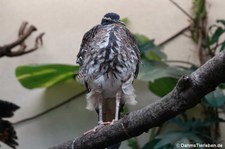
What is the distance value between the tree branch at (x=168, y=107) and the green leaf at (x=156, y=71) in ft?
2.79

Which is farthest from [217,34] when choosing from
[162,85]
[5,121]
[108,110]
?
[5,121]

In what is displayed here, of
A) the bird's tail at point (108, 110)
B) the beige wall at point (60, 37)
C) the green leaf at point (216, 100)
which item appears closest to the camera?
the bird's tail at point (108, 110)

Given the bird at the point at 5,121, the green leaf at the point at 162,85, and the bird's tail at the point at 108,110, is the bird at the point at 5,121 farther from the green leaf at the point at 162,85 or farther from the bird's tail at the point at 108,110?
the green leaf at the point at 162,85

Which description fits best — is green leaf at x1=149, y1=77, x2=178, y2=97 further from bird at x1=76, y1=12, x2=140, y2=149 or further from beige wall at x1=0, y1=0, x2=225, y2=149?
bird at x1=76, y1=12, x2=140, y2=149

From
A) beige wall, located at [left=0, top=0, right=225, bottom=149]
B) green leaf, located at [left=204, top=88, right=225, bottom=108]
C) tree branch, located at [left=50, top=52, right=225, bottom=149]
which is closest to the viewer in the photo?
tree branch, located at [left=50, top=52, right=225, bottom=149]

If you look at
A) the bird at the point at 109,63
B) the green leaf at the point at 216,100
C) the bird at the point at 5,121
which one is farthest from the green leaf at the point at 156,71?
the bird at the point at 5,121

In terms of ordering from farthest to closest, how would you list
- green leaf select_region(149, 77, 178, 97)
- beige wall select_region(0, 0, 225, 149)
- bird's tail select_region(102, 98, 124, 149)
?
beige wall select_region(0, 0, 225, 149) < green leaf select_region(149, 77, 178, 97) < bird's tail select_region(102, 98, 124, 149)

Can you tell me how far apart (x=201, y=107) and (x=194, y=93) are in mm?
1619

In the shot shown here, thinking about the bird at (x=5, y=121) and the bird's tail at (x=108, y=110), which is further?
the bird at (x=5, y=121)

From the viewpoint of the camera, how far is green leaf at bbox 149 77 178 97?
7.80 ft

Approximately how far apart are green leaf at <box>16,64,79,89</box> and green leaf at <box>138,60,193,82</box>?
0.42 m

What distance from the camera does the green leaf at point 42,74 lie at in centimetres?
247

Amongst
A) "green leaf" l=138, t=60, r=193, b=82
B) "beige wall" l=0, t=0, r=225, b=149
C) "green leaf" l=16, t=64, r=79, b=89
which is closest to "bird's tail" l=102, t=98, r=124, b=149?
"green leaf" l=138, t=60, r=193, b=82

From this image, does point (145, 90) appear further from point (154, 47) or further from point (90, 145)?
point (90, 145)
